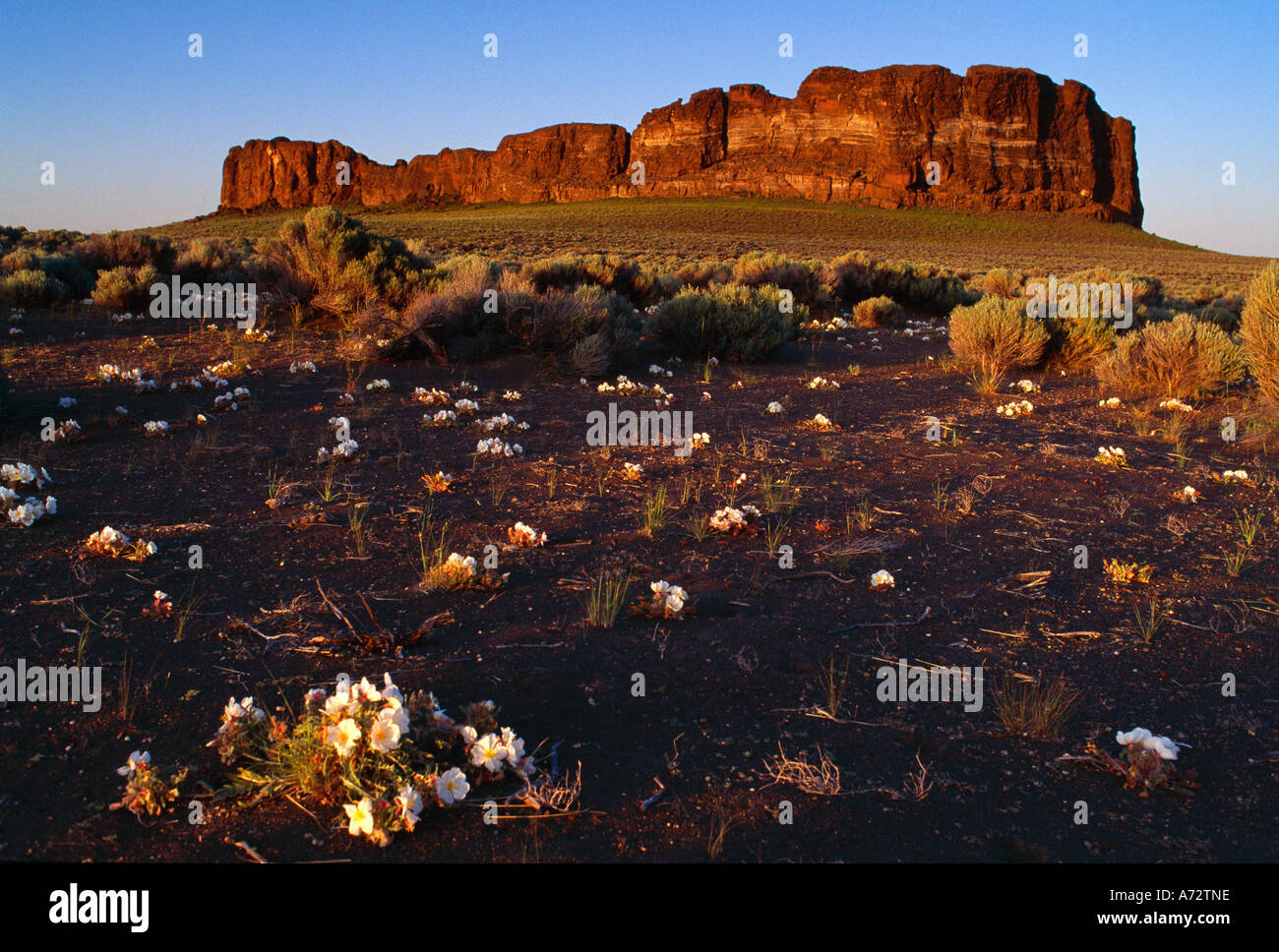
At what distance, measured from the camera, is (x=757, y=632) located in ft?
12.2

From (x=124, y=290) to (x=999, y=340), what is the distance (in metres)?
13.1

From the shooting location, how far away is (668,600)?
3.76m

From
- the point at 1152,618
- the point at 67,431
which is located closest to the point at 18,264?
the point at 67,431

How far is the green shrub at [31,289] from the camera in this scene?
1207 centimetres

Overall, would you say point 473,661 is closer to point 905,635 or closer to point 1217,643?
point 905,635

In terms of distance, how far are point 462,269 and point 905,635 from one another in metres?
10.0

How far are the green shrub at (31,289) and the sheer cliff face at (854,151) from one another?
260 feet

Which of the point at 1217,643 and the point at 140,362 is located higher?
the point at 140,362

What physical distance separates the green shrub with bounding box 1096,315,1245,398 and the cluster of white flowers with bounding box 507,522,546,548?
837 centimetres

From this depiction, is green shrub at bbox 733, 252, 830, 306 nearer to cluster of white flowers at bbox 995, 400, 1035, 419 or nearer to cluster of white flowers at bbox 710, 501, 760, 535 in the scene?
cluster of white flowers at bbox 995, 400, 1035, 419

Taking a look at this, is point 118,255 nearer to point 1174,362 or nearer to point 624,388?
point 624,388

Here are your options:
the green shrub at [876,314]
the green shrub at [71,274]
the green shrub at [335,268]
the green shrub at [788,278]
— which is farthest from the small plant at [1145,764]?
the green shrub at [788,278]
